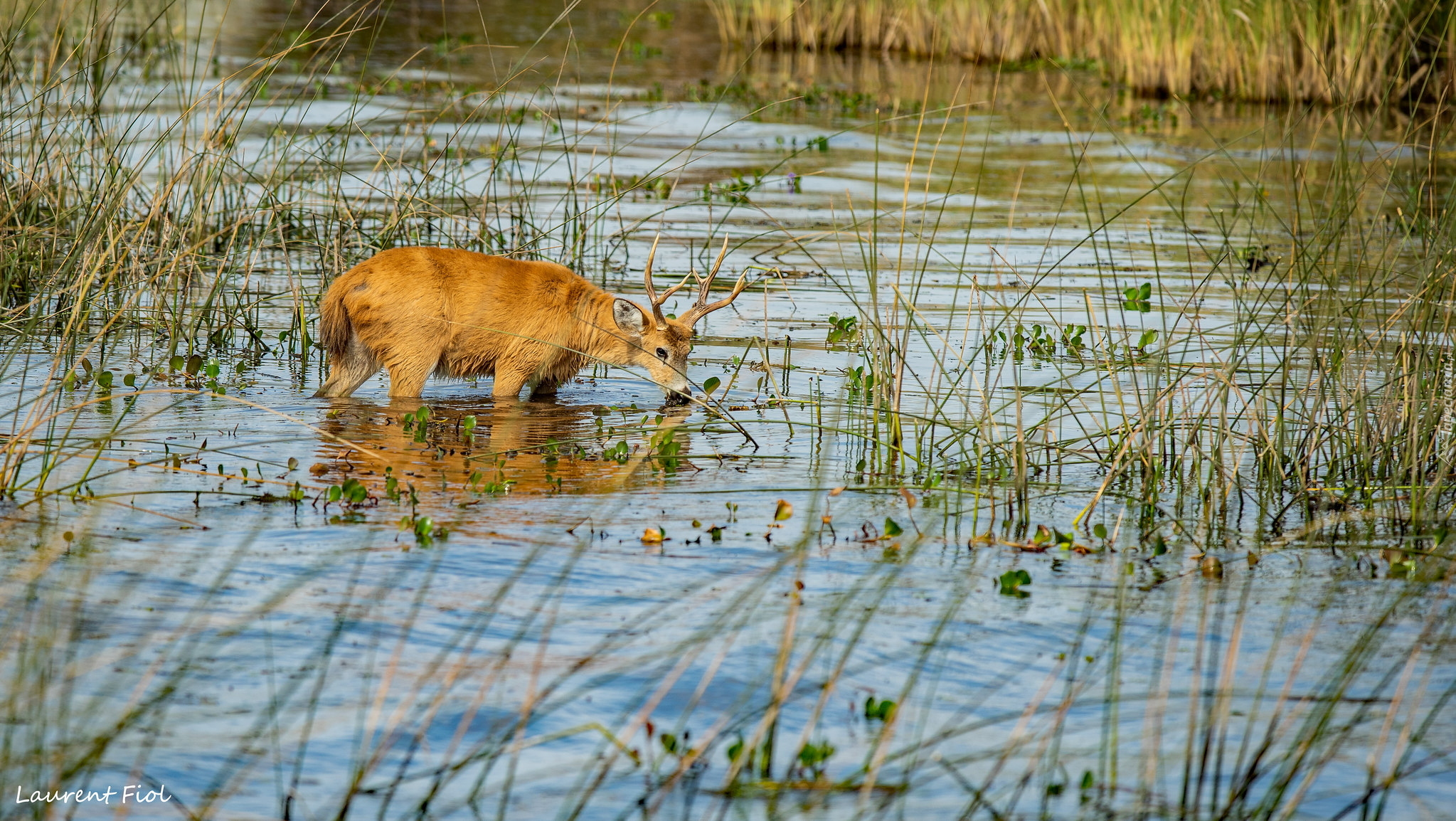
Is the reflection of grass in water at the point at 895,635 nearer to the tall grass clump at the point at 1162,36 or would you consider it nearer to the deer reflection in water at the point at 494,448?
the deer reflection in water at the point at 494,448

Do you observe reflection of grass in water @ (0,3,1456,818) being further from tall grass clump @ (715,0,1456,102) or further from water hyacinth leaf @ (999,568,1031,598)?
tall grass clump @ (715,0,1456,102)

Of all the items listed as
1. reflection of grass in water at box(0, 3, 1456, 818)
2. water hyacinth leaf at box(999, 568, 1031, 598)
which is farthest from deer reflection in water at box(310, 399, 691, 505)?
water hyacinth leaf at box(999, 568, 1031, 598)

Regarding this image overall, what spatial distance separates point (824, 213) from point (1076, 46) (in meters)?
11.6

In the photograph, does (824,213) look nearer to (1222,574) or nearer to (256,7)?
(1222,574)

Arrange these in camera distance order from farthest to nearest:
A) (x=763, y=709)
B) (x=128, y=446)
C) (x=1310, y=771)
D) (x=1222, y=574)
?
(x=128, y=446) < (x=1222, y=574) < (x=763, y=709) < (x=1310, y=771)

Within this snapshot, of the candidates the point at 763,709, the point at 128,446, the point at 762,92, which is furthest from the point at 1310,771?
the point at 762,92

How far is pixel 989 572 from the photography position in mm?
5449

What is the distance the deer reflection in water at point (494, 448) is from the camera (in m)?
6.34

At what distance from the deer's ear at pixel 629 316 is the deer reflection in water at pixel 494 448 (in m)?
0.47

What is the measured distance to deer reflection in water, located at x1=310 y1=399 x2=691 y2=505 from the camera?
20.8 ft

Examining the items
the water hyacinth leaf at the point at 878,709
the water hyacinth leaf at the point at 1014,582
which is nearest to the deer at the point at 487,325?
the water hyacinth leaf at the point at 1014,582
